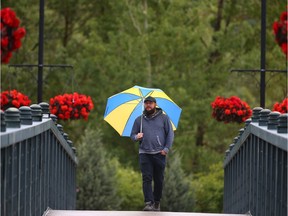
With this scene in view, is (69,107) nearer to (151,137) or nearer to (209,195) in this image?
(151,137)

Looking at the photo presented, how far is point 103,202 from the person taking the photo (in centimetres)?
2823

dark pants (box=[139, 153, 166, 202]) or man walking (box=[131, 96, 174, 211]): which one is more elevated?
man walking (box=[131, 96, 174, 211])

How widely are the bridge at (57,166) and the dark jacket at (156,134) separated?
1055mm

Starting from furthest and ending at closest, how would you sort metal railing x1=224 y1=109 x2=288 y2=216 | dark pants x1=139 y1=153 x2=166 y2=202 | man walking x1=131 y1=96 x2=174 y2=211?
dark pants x1=139 y1=153 x2=166 y2=202 < man walking x1=131 y1=96 x2=174 y2=211 < metal railing x1=224 y1=109 x2=288 y2=216

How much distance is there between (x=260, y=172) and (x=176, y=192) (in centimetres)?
1645

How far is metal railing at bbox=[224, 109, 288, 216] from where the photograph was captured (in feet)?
32.2

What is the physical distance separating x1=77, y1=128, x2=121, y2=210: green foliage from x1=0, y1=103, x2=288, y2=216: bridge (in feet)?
34.5

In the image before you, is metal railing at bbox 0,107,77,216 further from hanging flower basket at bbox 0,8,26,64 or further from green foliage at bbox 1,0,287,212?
green foliage at bbox 1,0,287,212

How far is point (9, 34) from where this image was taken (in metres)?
9.34

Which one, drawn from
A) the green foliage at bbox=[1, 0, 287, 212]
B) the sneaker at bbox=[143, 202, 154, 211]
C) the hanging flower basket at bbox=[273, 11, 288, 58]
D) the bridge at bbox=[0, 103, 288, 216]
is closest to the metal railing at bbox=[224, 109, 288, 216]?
the bridge at bbox=[0, 103, 288, 216]

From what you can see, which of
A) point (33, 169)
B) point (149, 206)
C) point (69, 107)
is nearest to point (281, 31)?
point (33, 169)

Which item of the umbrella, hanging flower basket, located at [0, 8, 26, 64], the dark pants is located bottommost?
the dark pants

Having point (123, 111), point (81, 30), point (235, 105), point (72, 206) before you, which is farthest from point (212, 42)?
point (123, 111)

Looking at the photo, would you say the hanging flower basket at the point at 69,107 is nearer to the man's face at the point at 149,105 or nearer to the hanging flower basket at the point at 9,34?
the man's face at the point at 149,105
